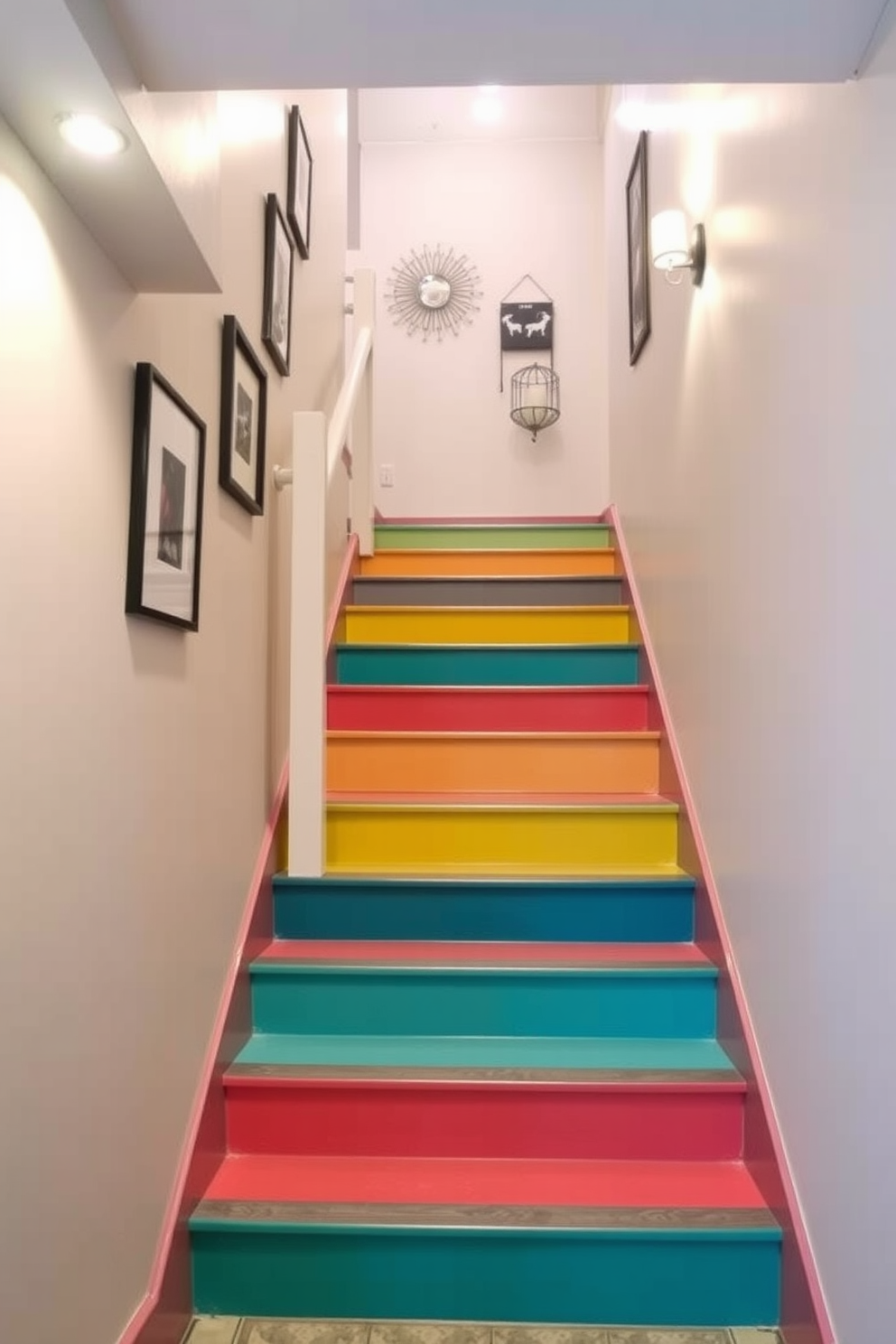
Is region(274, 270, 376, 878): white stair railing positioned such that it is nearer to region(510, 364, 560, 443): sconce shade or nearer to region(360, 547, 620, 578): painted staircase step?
region(360, 547, 620, 578): painted staircase step

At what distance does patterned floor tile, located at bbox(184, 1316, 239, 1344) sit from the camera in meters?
1.37

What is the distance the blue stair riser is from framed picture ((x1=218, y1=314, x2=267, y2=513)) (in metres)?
0.88

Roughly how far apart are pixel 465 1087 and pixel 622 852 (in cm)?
77

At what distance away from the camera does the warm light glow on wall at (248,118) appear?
1.74 m

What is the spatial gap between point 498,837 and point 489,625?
0.97 meters

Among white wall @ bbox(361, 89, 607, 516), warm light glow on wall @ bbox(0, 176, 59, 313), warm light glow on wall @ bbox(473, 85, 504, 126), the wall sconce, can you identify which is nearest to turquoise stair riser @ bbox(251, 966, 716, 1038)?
warm light glow on wall @ bbox(0, 176, 59, 313)

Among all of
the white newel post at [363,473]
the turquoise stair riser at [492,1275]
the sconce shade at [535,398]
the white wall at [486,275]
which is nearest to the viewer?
the turquoise stair riser at [492,1275]

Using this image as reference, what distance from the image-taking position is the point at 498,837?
7.16 ft

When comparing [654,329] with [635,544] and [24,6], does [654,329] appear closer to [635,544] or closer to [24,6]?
[635,544]

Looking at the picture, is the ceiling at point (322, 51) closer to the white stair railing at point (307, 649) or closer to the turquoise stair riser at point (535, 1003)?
the white stair railing at point (307, 649)

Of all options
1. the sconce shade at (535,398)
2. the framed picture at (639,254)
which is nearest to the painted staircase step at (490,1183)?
the framed picture at (639,254)

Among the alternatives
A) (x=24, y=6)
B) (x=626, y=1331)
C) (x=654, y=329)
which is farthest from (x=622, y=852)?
(x=24, y=6)

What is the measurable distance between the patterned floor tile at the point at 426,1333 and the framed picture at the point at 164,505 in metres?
1.16

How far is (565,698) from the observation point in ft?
8.62
